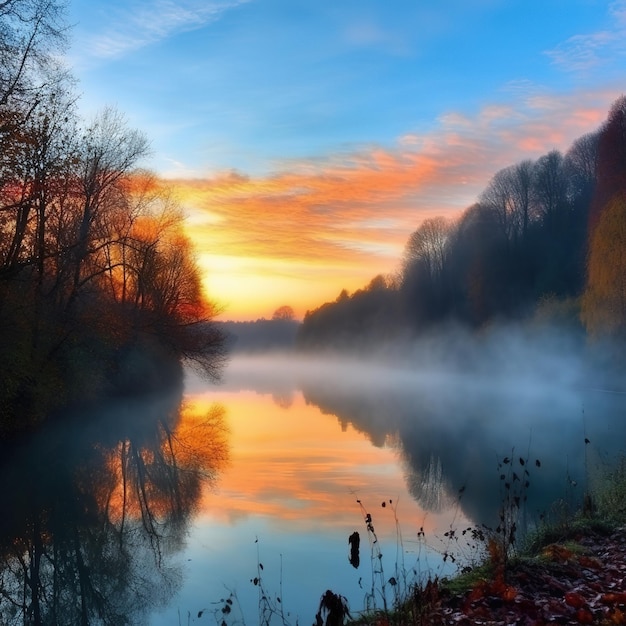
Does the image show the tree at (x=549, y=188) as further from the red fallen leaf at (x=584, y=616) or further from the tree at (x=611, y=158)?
the red fallen leaf at (x=584, y=616)

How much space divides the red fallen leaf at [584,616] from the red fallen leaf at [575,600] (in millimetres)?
188

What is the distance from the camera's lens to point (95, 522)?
37.6 ft

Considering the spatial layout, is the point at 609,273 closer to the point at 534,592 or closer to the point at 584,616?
the point at 534,592

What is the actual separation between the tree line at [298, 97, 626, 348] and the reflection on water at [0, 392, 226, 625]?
18.3 m

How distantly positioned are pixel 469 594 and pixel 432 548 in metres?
3.46

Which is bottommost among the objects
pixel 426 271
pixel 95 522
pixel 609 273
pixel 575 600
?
pixel 95 522

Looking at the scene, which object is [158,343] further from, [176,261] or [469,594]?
[469,594]

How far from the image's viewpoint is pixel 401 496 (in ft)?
41.3

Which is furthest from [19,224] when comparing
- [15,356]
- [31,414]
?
[31,414]

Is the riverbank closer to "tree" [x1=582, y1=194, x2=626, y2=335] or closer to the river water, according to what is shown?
the river water

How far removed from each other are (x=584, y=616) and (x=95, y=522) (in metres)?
8.98

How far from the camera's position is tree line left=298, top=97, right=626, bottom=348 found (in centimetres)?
2778

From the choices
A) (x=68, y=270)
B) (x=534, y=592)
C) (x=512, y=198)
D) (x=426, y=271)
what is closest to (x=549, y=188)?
(x=512, y=198)

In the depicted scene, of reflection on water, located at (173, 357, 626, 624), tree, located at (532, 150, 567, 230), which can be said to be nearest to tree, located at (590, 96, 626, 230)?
reflection on water, located at (173, 357, 626, 624)
